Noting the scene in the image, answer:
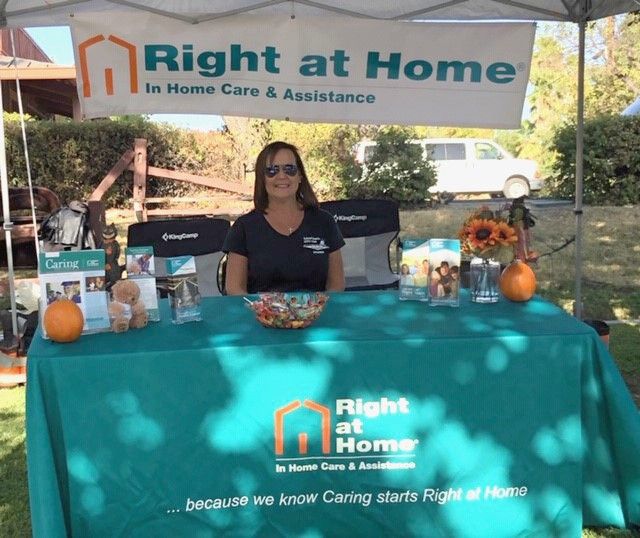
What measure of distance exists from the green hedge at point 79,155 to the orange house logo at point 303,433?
1024 centimetres

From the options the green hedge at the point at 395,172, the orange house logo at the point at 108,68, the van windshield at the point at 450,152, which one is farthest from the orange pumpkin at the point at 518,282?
the van windshield at the point at 450,152

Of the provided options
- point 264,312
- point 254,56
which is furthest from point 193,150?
point 264,312

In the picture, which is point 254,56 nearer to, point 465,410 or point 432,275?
point 432,275

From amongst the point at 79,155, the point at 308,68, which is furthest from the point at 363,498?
the point at 79,155

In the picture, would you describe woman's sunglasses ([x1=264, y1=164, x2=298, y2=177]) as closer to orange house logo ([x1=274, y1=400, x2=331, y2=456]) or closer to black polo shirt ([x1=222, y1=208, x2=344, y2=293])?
black polo shirt ([x1=222, y1=208, x2=344, y2=293])

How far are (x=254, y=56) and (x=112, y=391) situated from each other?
8.49 ft

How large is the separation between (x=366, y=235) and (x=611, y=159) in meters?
9.44

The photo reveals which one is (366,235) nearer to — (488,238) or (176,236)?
(176,236)

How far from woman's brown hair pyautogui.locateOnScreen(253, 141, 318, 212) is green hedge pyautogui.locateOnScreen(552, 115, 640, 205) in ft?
35.4

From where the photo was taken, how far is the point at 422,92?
4.19 m

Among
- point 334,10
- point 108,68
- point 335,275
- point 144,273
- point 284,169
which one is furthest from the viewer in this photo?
point 108,68

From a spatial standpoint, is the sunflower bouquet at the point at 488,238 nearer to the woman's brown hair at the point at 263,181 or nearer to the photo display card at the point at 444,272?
the photo display card at the point at 444,272

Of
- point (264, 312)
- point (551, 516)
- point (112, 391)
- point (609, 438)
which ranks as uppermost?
point (264, 312)

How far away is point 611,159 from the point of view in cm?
1263
